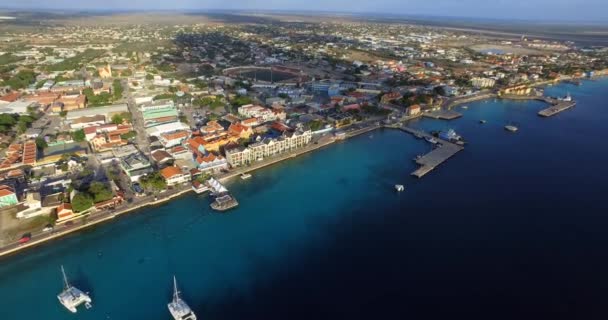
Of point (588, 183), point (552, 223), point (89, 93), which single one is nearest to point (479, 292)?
point (552, 223)

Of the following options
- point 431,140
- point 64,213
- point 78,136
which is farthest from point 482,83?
point 64,213

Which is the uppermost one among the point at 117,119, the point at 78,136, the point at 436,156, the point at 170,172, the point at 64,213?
the point at 117,119

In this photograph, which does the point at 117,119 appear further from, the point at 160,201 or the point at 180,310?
the point at 180,310

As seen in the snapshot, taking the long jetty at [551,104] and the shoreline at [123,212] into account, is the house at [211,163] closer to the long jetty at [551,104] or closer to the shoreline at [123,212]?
the shoreline at [123,212]

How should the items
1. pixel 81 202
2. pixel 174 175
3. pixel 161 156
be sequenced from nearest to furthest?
pixel 81 202 → pixel 174 175 → pixel 161 156

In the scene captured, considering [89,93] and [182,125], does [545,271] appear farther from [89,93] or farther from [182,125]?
[89,93]

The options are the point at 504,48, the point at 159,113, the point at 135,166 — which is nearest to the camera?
the point at 135,166
